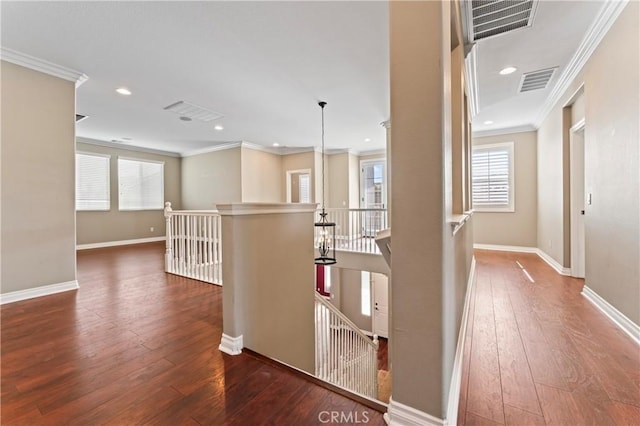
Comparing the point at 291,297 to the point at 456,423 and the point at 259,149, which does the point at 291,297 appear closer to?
the point at 456,423

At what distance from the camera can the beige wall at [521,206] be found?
18.7 feet

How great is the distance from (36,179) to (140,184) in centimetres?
484

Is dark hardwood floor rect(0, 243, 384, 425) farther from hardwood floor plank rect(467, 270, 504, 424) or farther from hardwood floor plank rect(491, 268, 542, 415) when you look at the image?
hardwood floor plank rect(491, 268, 542, 415)

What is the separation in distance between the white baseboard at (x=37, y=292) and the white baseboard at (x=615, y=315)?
565cm

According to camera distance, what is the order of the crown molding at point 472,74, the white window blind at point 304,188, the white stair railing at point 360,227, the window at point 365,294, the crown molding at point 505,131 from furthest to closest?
1. the white window blind at point 304,188
2. the window at point 365,294
3. the crown molding at point 505,131
4. the white stair railing at point 360,227
5. the crown molding at point 472,74

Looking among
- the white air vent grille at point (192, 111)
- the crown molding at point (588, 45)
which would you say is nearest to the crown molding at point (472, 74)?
the crown molding at point (588, 45)

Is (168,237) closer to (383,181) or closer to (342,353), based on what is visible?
(342,353)

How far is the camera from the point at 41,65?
303cm

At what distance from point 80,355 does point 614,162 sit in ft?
15.3

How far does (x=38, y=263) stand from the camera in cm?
305

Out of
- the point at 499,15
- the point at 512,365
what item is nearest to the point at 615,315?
the point at 512,365

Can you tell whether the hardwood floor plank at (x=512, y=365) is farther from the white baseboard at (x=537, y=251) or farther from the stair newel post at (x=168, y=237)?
the stair newel post at (x=168, y=237)

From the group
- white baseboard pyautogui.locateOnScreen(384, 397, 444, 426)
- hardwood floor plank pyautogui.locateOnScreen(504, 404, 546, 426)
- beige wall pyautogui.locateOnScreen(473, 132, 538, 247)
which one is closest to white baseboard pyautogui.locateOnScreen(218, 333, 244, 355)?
white baseboard pyautogui.locateOnScreen(384, 397, 444, 426)

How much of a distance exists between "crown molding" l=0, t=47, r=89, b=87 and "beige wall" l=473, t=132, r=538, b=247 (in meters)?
7.53
